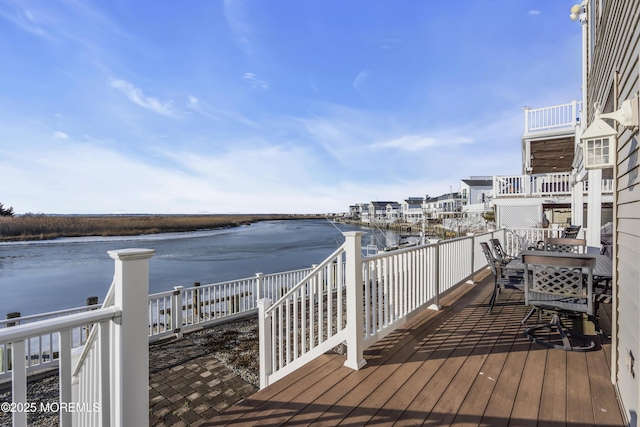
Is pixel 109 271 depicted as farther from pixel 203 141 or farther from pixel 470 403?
pixel 470 403

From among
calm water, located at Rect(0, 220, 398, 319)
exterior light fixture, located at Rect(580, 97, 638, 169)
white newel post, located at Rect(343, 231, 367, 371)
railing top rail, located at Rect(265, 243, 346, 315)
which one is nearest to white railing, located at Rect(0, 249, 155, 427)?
railing top rail, located at Rect(265, 243, 346, 315)

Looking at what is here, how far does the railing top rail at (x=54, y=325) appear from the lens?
0.87 m

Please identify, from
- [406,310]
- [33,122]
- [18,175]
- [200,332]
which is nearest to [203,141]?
[33,122]

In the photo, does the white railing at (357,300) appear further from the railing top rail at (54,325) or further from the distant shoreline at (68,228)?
the distant shoreline at (68,228)

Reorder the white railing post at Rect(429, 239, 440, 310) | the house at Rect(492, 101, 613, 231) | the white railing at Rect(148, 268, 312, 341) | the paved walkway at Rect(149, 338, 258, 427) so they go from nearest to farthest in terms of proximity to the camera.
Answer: the paved walkway at Rect(149, 338, 258, 427), the white railing post at Rect(429, 239, 440, 310), the white railing at Rect(148, 268, 312, 341), the house at Rect(492, 101, 613, 231)

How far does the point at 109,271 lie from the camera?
16.5 metres

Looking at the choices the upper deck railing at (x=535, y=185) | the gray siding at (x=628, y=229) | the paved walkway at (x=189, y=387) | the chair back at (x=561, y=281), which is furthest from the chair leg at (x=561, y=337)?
the upper deck railing at (x=535, y=185)

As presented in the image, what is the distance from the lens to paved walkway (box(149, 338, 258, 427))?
2941 millimetres

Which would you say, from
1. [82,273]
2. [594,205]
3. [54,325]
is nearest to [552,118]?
[594,205]

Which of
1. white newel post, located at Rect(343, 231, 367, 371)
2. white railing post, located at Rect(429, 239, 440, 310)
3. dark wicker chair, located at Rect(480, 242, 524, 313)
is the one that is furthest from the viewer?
white railing post, located at Rect(429, 239, 440, 310)

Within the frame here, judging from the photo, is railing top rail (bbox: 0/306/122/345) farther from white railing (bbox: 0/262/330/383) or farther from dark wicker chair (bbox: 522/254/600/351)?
white railing (bbox: 0/262/330/383)

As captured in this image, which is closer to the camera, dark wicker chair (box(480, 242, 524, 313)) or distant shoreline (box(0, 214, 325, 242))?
dark wicker chair (box(480, 242, 524, 313))

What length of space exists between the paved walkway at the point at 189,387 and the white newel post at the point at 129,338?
206 centimetres

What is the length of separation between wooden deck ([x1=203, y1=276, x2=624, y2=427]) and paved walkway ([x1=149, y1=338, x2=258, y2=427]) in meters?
1.53
